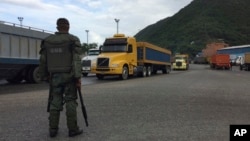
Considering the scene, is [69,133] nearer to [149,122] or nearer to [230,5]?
[149,122]

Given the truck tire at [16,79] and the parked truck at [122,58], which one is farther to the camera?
the parked truck at [122,58]

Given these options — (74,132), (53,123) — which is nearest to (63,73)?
(53,123)

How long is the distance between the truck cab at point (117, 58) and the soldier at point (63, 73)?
69.5 ft

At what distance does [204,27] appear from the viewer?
508 ft

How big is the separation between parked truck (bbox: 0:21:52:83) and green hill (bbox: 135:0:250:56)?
4554 inches

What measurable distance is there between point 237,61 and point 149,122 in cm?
8343

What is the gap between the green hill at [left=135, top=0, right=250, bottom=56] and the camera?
147875 mm

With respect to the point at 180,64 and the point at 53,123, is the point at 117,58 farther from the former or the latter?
the point at 180,64

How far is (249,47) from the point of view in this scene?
86812mm

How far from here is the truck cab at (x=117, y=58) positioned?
28688 millimetres

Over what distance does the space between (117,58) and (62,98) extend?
21.7m

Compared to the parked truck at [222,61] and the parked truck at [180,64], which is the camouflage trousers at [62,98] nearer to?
the parked truck at [180,64]

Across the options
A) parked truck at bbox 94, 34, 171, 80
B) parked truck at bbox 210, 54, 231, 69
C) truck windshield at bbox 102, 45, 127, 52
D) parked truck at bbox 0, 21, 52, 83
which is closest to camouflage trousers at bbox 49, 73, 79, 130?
parked truck at bbox 0, 21, 52, 83

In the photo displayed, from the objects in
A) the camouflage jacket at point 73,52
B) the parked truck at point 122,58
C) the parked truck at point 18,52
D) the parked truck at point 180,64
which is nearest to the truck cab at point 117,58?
the parked truck at point 122,58
